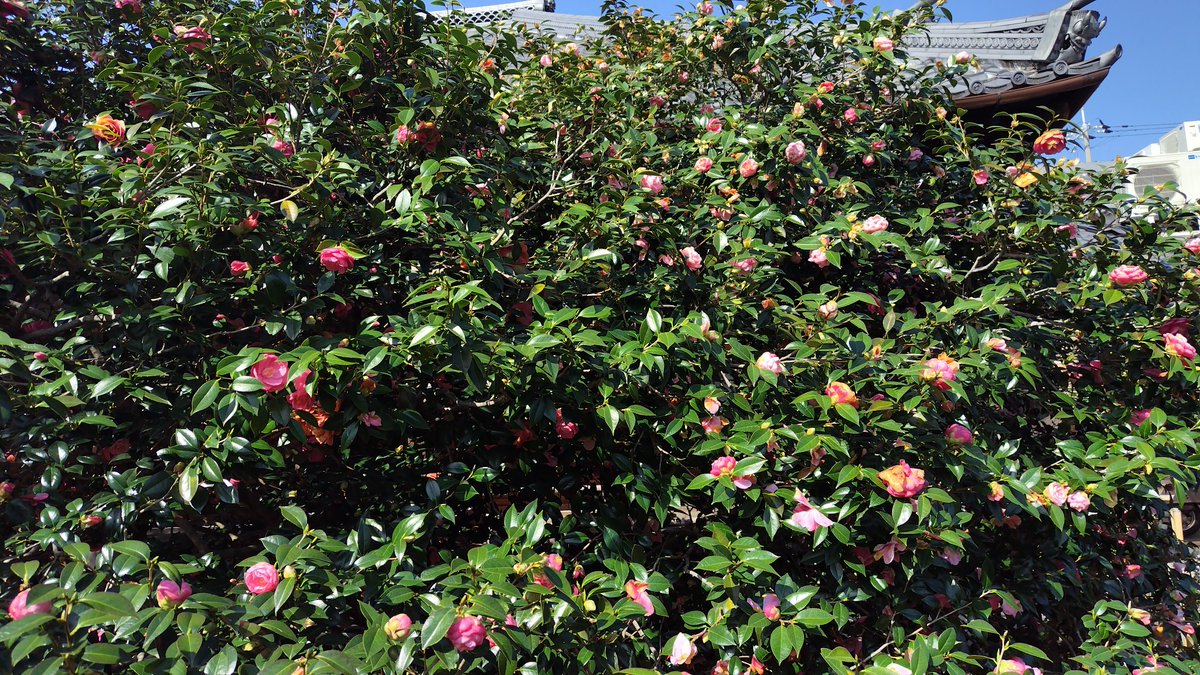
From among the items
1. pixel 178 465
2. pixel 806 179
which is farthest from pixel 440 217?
pixel 806 179

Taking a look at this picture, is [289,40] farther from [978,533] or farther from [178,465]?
[978,533]

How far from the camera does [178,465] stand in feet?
3.67

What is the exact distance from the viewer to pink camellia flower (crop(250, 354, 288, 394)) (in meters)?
1.05

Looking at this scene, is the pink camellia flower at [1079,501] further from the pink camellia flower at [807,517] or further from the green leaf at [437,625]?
the green leaf at [437,625]

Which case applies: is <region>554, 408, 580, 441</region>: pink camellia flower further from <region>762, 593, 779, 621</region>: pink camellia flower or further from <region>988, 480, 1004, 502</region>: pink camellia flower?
<region>988, 480, 1004, 502</region>: pink camellia flower

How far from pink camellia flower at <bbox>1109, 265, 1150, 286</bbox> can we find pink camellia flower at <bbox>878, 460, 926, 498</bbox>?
100 cm

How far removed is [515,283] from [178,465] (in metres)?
0.73

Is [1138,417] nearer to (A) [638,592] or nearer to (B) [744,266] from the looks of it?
(B) [744,266]

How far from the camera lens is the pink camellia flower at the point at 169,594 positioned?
0.90 meters

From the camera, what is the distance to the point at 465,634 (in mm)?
921

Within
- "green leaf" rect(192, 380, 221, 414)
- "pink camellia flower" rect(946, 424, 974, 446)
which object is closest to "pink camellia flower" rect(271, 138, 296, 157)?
"green leaf" rect(192, 380, 221, 414)

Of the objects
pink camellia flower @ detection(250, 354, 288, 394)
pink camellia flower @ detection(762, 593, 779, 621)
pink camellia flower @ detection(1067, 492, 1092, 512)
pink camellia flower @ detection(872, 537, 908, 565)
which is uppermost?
pink camellia flower @ detection(250, 354, 288, 394)

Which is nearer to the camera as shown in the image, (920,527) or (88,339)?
(920,527)

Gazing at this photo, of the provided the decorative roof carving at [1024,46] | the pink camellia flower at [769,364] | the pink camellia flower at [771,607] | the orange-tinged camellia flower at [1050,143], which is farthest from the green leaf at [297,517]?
the decorative roof carving at [1024,46]
